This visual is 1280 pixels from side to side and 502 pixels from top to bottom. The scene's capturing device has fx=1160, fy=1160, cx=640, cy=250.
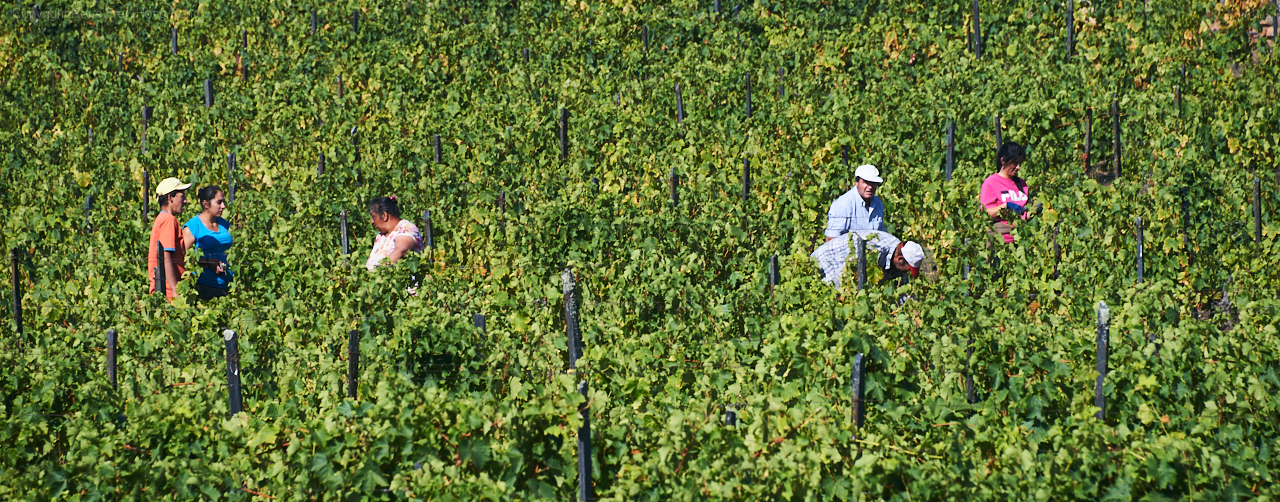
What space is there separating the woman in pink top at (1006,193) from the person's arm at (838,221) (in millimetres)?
1022

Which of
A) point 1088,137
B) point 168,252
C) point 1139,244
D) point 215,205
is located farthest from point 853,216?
point 168,252

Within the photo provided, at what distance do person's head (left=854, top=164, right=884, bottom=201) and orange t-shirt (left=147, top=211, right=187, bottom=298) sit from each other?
373 cm

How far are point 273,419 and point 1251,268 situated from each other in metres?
5.67

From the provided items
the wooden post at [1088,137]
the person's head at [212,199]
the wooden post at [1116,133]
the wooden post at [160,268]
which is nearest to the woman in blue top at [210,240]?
the person's head at [212,199]

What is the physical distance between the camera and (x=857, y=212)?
672 centimetres

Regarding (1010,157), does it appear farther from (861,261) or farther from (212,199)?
(212,199)

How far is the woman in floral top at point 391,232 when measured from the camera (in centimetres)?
619

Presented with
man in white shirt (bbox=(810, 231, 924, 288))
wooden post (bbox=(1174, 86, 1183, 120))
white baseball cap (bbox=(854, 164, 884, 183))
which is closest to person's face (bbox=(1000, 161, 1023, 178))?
white baseball cap (bbox=(854, 164, 884, 183))

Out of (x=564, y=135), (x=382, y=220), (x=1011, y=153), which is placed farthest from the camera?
(x=564, y=135)

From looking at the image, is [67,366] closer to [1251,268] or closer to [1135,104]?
[1251,268]

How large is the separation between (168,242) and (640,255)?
2.51 meters

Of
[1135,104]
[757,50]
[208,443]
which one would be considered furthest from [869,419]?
[757,50]

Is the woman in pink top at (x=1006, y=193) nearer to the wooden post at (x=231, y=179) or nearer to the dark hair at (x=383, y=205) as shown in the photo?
the dark hair at (x=383, y=205)

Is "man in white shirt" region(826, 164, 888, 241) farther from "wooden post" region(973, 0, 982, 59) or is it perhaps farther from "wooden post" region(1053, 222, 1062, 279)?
"wooden post" region(973, 0, 982, 59)
